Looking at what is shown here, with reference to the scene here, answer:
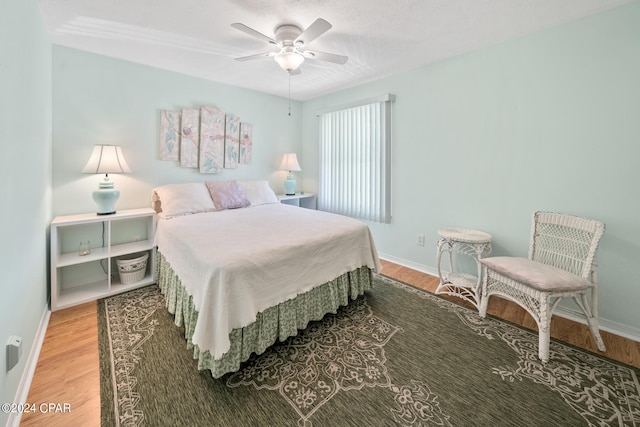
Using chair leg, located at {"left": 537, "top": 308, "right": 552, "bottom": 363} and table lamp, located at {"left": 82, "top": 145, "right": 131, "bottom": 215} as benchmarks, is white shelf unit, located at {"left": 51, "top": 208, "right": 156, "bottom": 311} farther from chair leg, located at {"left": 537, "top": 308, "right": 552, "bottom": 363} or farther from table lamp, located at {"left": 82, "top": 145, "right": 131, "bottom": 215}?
chair leg, located at {"left": 537, "top": 308, "right": 552, "bottom": 363}

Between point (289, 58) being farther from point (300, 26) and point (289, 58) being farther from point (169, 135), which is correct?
point (169, 135)

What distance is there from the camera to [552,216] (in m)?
2.17

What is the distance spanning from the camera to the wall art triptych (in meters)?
3.18

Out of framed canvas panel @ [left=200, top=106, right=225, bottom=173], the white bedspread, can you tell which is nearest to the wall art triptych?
framed canvas panel @ [left=200, top=106, right=225, bottom=173]

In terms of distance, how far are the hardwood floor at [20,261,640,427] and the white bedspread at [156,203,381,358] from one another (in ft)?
2.18

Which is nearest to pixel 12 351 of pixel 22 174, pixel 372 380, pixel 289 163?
pixel 22 174

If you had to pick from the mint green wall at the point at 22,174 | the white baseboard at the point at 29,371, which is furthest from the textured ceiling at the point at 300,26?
the white baseboard at the point at 29,371

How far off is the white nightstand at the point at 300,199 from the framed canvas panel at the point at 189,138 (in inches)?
52.9

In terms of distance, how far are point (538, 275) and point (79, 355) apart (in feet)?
10.5

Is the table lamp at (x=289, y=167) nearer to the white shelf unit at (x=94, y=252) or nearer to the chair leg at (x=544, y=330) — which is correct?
the white shelf unit at (x=94, y=252)

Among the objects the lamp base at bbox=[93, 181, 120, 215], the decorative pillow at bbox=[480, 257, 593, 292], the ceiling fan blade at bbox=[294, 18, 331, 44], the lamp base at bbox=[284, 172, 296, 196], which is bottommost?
the decorative pillow at bbox=[480, 257, 593, 292]

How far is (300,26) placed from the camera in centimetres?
213

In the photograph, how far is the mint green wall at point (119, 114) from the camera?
8.29ft

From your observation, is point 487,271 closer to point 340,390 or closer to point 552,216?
point 552,216
